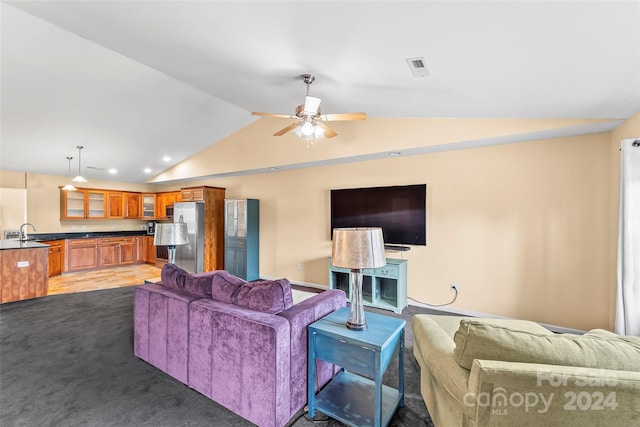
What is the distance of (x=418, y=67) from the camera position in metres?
2.15

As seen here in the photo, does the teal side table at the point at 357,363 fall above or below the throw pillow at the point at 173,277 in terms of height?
below

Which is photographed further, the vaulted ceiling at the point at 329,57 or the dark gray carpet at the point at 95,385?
the dark gray carpet at the point at 95,385

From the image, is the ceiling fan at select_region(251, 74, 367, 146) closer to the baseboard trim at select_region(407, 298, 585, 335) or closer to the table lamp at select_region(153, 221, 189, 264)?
Result: the table lamp at select_region(153, 221, 189, 264)

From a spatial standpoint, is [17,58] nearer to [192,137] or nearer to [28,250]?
[192,137]

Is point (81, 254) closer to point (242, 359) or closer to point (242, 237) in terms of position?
point (242, 237)

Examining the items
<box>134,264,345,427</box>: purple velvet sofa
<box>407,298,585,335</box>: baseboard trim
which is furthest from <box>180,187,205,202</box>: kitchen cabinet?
<box>407,298,585,335</box>: baseboard trim

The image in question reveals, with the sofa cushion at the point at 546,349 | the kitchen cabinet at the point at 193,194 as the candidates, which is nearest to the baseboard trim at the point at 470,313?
the sofa cushion at the point at 546,349

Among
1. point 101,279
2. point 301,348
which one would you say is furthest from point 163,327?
point 101,279

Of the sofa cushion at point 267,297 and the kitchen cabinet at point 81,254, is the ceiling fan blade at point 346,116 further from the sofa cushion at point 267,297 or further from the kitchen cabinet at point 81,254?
the kitchen cabinet at point 81,254

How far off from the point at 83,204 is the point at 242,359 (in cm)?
763

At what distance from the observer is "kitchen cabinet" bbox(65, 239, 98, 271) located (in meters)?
6.47

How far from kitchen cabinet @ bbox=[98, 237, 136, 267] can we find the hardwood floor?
0.19 meters

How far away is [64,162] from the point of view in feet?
19.1

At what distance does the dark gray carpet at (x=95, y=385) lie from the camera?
188 cm
